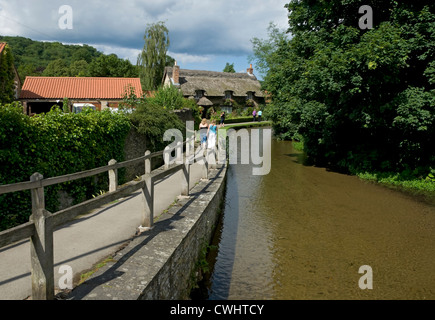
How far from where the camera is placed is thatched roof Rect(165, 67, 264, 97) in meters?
49.9

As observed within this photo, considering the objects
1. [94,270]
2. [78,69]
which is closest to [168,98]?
[94,270]

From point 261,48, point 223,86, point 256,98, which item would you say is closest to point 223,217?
point 261,48

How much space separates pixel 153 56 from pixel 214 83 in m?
10.2

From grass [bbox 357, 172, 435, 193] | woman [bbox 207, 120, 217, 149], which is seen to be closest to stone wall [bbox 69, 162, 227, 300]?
woman [bbox 207, 120, 217, 149]

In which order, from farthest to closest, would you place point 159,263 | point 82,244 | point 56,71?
point 56,71, point 82,244, point 159,263

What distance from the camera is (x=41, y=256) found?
2973 millimetres

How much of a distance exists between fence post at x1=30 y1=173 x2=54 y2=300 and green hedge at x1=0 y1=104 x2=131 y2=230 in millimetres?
3093

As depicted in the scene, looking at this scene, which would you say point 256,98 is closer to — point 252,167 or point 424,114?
point 252,167

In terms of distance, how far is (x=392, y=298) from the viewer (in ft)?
19.6
